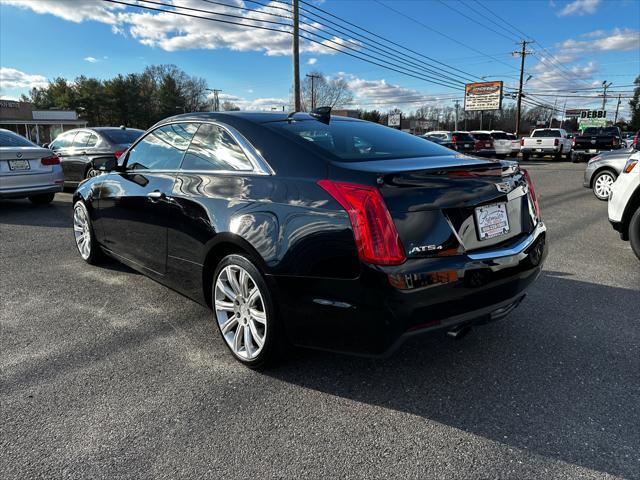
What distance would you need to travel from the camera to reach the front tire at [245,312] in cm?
273

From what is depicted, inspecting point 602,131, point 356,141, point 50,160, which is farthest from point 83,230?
point 602,131

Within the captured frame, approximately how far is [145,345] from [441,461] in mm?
2178

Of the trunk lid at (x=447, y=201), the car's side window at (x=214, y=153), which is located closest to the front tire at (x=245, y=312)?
the car's side window at (x=214, y=153)

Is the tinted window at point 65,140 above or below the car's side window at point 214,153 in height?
above

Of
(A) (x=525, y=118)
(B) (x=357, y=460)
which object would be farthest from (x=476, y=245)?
(A) (x=525, y=118)

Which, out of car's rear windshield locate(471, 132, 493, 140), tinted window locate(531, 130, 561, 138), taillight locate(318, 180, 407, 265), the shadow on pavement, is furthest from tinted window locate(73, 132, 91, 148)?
tinted window locate(531, 130, 561, 138)

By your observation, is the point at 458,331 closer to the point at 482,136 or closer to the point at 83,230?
the point at 83,230

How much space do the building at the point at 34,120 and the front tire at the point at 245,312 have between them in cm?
6356

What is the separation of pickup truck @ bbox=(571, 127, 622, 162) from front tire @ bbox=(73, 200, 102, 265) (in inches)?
1042

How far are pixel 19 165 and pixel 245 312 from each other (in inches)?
291

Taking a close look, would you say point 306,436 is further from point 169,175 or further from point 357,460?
point 169,175

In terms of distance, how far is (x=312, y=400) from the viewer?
104 inches

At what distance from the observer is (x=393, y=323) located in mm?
2299

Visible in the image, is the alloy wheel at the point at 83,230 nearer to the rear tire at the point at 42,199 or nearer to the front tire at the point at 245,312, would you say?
the front tire at the point at 245,312
